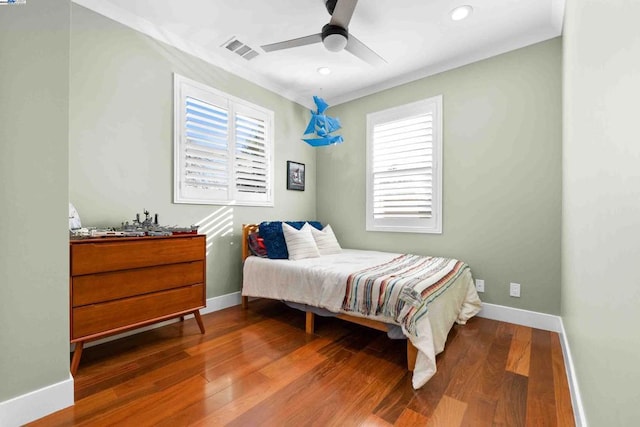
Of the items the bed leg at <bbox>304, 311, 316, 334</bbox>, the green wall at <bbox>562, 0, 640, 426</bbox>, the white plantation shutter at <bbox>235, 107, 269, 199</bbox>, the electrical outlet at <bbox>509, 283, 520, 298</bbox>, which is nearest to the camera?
the green wall at <bbox>562, 0, 640, 426</bbox>

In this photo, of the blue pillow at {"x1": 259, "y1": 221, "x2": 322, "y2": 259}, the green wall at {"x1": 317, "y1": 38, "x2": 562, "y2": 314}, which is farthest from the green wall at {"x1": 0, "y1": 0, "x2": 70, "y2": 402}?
the green wall at {"x1": 317, "y1": 38, "x2": 562, "y2": 314}

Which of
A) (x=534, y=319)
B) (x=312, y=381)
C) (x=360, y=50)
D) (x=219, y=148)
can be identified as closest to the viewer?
(x=312, y=381)

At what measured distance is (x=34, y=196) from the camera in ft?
4.75

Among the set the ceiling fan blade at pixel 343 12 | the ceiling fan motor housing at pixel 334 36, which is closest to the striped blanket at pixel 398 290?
the ceiling fan motor housing at pixel 334 36

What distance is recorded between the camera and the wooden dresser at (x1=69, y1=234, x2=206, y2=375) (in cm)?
177

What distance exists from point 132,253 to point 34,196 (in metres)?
0.69

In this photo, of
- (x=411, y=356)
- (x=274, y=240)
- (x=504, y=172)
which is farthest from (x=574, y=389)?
(x=274, y=240)

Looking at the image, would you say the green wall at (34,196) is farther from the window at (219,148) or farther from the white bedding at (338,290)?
the white bedding at (338,290)

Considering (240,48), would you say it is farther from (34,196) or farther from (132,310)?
(132,310)

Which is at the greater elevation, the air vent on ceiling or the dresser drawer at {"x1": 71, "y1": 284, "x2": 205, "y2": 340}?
the air vent on ceiling

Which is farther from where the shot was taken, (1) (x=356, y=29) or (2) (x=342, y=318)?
(1) (x=356, y=29)

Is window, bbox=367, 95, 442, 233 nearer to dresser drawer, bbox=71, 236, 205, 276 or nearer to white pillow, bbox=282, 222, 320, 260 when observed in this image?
white pillow, bbox=282, 222, 320, 260

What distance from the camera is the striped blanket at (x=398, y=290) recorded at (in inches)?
73.4

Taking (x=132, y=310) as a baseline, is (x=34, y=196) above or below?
above
